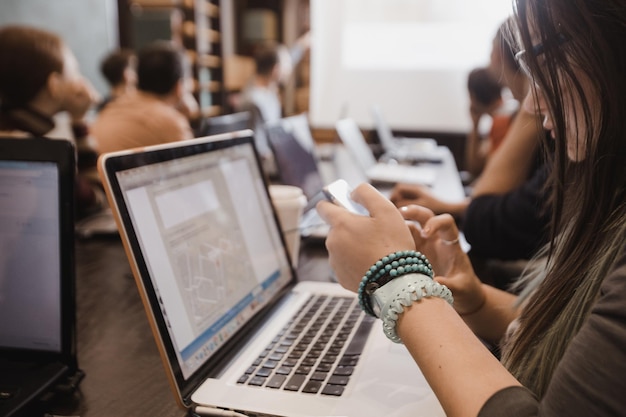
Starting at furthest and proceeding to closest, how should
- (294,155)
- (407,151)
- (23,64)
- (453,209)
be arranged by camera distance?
(407,151) → (23,64) → (453,209) → (294,155)

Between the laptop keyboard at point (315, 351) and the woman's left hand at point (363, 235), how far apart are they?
99 millimetres

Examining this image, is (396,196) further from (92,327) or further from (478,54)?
(478,54)

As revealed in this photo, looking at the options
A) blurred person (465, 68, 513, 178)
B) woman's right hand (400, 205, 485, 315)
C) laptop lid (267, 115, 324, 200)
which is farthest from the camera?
blurred person (465, 68, 513, 178)

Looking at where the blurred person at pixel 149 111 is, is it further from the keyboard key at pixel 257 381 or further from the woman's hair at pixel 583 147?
the woman's hair at pixel 583 147

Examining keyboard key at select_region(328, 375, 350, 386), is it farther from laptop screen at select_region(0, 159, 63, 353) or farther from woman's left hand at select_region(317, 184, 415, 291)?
laptop screen at select_region(0, 159, 63, 353)

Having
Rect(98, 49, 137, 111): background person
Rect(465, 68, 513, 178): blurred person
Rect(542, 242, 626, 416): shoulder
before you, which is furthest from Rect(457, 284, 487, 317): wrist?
Rect(98, 49, 137, 111): background person

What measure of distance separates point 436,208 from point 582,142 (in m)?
1.00

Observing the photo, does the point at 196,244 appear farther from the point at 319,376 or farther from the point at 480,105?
the point at 480,105

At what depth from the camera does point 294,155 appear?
145 cm

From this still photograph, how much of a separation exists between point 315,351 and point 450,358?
225mm

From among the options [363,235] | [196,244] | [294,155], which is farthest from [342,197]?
[294,155]

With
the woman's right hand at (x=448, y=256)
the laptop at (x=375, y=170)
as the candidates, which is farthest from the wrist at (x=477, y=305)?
the laptop at (x=375, y=170)

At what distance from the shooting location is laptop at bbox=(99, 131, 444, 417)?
0.54 metres

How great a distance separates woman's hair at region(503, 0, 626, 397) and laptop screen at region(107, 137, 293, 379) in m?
0.35
